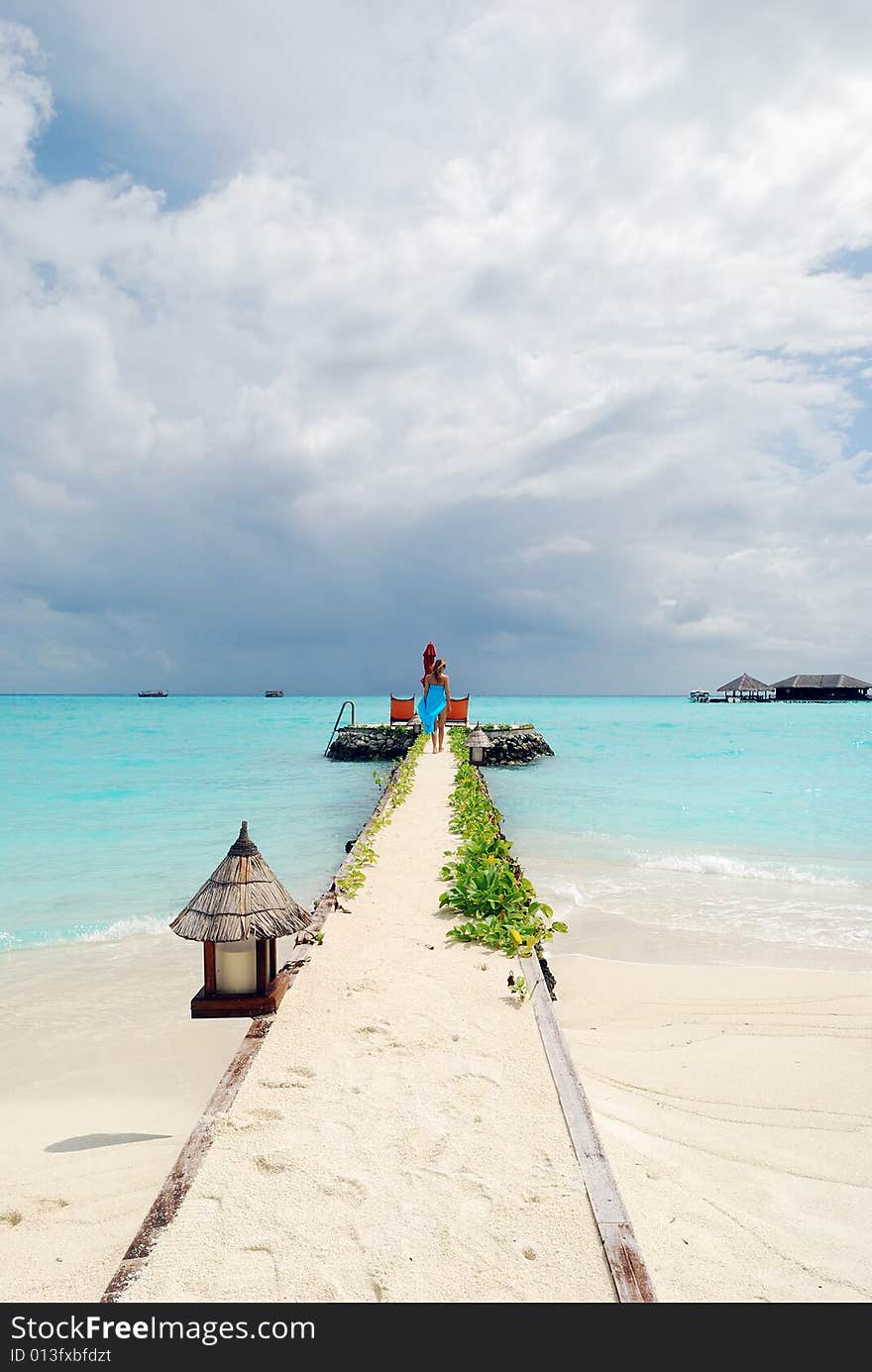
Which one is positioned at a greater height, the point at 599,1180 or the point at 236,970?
the point at 236,970

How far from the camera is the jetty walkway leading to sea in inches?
92.9

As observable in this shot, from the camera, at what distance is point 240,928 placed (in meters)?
3.57

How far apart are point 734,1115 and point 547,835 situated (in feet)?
30.3

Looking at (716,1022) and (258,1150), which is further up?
(258,1150)

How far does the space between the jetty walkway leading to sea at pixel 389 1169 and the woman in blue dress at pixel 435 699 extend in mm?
12766

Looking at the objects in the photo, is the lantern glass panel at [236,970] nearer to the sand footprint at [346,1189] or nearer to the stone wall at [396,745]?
the sand footprint at [346,1189]

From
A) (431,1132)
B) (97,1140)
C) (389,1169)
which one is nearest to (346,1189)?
(389,1169)

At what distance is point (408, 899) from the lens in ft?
22.5

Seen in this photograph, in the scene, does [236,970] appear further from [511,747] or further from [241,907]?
[511,747]

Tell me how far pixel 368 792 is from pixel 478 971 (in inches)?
609

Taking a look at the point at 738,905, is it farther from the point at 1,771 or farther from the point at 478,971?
the point at 1,771

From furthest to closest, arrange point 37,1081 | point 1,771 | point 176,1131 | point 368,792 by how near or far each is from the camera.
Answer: point 1,771
point 368,792
point 37,1081
point 176,1131

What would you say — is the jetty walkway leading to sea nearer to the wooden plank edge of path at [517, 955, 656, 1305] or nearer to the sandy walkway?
the wooden plank edge of path at [517, 955, 656, 1305]
